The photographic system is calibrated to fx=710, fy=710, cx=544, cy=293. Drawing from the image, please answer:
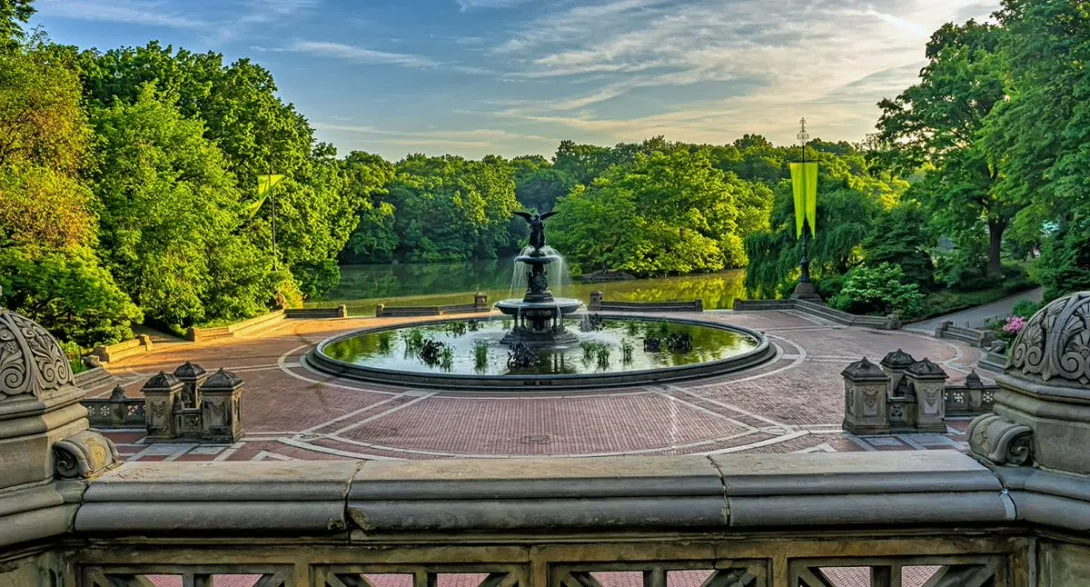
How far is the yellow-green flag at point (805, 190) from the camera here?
40.4 meters

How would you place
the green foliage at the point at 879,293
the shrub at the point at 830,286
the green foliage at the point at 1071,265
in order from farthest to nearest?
1. the shrub at the point at 830,286
2. the green foliage at the point at 879,293
3. the green foliage at the point at 1071,265

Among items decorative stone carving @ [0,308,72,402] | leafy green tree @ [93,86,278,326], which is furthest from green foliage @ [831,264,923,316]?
decorative stone carving @ [0,308,72,402]

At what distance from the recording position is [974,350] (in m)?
25.9

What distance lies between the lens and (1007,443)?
2711 mm

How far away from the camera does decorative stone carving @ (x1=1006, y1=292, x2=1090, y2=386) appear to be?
2553 mm

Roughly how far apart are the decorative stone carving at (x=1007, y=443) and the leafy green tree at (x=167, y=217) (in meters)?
31.4

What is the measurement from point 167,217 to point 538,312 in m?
16.4

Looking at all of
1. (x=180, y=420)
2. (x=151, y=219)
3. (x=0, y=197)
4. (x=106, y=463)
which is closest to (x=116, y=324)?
(x=151, y=219)

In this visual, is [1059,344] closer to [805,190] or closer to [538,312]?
[538,312]

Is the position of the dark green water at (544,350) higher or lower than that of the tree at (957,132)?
lower

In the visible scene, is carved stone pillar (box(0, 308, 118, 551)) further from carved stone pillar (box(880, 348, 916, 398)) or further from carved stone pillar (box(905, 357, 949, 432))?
carved stone pillar (box(880, 348, 916, 398))

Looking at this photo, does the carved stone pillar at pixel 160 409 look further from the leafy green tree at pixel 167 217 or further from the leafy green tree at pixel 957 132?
the leafy green tree at pixel 957 132

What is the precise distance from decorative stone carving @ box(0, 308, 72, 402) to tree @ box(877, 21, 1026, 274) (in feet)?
128

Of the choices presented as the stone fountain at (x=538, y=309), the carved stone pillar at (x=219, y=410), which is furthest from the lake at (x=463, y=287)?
the carved stone pillar at (x=219, y=410)
